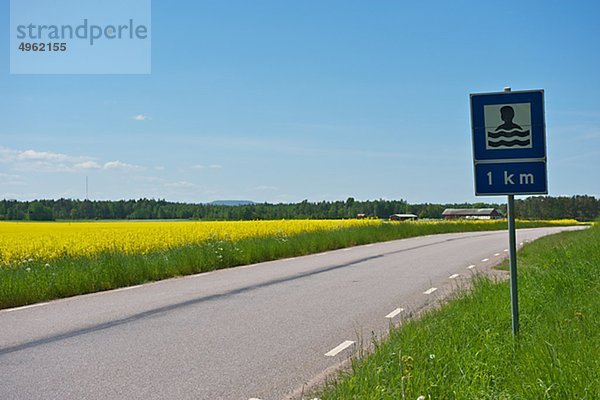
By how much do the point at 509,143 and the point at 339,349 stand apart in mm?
3069

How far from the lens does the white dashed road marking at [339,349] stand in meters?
6.80

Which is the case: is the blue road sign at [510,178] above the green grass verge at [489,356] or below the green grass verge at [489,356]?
above

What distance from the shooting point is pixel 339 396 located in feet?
15.0

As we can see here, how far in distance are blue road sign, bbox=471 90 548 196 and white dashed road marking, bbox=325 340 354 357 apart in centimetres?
248

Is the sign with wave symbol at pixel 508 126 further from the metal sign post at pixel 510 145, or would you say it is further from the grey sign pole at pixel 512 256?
the grey sign pole at pixel 512 256

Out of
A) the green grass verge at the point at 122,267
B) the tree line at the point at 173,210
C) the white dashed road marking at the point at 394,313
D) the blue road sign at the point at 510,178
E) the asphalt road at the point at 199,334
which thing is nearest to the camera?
the asphalt road at the point at 199,334

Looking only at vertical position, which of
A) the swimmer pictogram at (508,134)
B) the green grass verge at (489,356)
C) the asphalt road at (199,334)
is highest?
the swimmer pictogram at (508,134)

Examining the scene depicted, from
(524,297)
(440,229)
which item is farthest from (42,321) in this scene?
(440,229)

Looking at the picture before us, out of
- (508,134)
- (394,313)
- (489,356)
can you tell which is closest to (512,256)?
(489,356)

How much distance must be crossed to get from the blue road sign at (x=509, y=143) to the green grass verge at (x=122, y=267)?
28.5ft

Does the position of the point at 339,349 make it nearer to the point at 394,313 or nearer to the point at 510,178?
the point at 394,313

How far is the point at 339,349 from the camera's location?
23.0 feet

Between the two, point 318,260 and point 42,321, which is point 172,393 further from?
point 318,260

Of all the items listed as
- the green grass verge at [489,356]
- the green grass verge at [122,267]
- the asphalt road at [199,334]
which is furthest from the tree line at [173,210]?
the green grass verge at [489,356]
